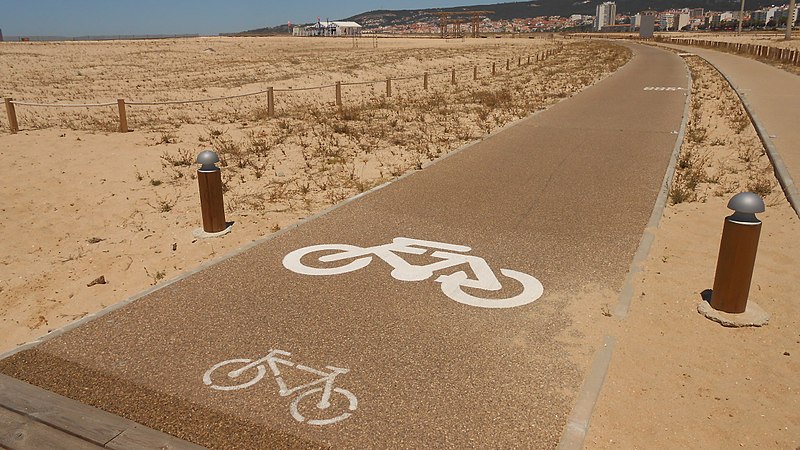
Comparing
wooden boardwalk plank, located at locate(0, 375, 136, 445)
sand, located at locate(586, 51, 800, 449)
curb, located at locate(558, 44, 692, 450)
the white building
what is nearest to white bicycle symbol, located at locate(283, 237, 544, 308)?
curb, located at locate(558, 44, 692, 450)

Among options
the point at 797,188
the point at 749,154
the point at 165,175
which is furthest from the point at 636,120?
the point at 165,175

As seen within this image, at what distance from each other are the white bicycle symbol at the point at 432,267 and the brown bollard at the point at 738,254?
1417 millimetres

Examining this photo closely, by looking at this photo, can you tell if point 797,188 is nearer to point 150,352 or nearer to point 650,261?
point 650,261

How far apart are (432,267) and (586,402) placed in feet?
7.71

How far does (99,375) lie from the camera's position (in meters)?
3.88

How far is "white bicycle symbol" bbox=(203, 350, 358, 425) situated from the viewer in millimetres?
3529

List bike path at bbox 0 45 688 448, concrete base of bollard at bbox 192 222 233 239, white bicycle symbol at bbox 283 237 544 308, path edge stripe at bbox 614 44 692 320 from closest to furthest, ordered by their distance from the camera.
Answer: bike path at bbox 0 45 688 448
path edge stripe at bbox 614 44 692 320
white bicycle symbol at bbox 283 237 544 308
concrete base of bollard at bbox 192 222 233 239

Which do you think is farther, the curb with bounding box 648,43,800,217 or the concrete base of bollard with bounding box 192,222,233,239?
the curb with bounding box 648,43,800,217

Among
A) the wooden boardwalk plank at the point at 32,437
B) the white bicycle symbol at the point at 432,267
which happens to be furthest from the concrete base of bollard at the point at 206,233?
the wooden boardwalk plank at the point at 32,437

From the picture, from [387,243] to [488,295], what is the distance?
1.58m

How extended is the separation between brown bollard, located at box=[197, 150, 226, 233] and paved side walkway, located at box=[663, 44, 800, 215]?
707 cm

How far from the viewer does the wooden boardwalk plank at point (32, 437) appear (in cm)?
315

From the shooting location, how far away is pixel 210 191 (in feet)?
22.6

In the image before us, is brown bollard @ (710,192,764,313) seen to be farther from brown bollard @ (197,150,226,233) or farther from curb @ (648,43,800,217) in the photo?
brown bollard @ (197,150,226,233)
